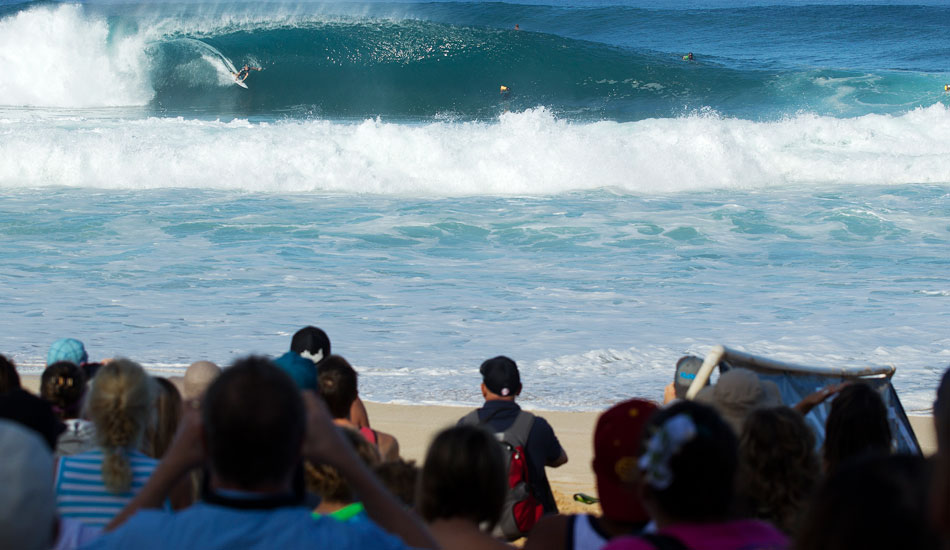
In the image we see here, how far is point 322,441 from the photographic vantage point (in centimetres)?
175

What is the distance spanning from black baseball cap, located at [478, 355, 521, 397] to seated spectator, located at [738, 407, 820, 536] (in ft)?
4.16

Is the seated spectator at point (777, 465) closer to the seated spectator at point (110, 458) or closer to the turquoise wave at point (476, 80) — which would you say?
the seated spectator at point (110, 458)

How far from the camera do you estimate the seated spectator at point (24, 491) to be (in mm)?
1506

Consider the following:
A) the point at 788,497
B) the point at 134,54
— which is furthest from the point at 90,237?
the point at 134,54

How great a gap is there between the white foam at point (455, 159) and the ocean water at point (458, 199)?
0.05m

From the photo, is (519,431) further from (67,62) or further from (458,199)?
(67,62)

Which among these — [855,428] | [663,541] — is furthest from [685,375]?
[663,541]

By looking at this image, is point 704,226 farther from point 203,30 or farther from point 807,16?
point 807,16

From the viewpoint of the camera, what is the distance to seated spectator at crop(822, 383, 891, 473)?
8.82ft

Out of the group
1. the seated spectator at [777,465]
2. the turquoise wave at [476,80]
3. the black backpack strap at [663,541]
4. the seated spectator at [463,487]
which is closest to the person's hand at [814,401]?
the seated spectator at [777,465]

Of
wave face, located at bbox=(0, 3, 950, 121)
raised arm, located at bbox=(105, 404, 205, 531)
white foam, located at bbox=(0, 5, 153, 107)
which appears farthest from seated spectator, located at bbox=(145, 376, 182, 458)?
white foam, located at bbox=(0, 5, 153, 107)

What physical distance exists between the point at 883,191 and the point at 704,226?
4879 mm

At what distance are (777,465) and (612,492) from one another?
58 cm

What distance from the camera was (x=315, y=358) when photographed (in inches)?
155
